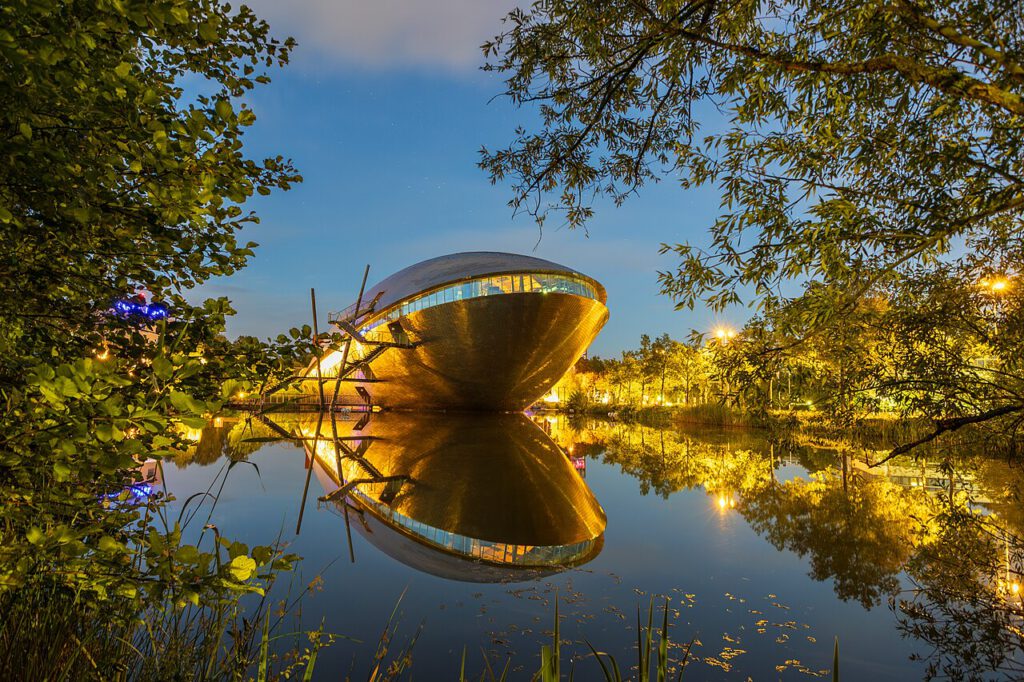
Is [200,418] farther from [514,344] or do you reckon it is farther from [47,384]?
[514,344]

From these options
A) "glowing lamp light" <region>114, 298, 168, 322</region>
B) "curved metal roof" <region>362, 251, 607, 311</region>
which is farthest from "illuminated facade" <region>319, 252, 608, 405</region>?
"glowing lamp light" <region>114, 298, 168, 322</region>

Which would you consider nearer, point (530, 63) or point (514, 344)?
point (530, 63)

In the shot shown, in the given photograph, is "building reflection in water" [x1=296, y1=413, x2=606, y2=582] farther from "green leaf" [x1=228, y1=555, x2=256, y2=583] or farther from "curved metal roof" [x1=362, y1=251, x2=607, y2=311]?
"curved metal roof" [x1=362, y1=251, x2=607, y2=311]

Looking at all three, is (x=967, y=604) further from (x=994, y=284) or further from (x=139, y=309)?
(x=139, y=309)

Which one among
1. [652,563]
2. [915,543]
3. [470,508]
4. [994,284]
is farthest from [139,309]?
[994,284]

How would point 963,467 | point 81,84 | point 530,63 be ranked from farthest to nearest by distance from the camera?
point 963,467 → point 530,63 → point 81,84

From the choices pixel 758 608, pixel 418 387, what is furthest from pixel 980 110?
pixel 418 387

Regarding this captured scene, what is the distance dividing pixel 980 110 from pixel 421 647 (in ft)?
24.6

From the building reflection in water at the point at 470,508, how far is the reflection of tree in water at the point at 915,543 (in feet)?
8.90

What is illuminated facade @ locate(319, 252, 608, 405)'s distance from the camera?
2919 centimetres

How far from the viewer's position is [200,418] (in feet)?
5.07

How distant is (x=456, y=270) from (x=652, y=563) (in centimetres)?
2625

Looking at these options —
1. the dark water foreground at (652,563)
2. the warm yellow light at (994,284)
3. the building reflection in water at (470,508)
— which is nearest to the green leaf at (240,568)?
the dark water foreground at (652,563)

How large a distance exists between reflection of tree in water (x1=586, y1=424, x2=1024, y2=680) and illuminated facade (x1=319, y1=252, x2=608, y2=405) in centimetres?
1775
